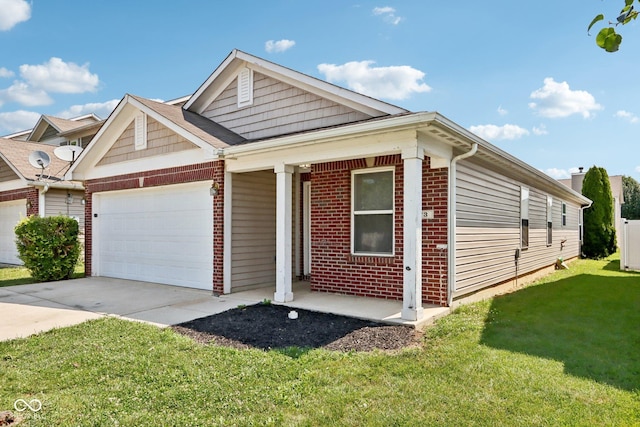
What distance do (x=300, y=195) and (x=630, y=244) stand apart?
11.6 m

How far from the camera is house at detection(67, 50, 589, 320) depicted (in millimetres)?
6957

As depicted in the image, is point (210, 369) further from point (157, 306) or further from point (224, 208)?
point (224, 208)

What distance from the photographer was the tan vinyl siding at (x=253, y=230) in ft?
29.2

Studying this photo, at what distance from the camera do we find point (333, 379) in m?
4.16

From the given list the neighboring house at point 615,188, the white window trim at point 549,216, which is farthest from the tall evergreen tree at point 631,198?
the white window trim at point 549,216

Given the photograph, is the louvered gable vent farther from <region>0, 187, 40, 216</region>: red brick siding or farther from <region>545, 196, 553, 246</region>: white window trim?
<region>545, 196, 553, 246</region>: white window trim

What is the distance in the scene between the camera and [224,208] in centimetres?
862

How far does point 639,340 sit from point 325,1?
846cm

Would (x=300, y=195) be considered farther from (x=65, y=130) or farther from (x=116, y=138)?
(x=65, y=130)

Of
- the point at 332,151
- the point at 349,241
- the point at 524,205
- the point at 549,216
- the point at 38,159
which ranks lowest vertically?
the point at 349,241

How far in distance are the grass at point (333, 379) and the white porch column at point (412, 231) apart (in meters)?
0.53

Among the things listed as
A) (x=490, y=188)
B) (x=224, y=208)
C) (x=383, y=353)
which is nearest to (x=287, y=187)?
(x=224, y=208)

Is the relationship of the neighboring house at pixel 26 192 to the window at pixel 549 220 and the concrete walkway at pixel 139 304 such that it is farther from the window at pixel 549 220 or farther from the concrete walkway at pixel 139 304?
the window at pixel 549 220

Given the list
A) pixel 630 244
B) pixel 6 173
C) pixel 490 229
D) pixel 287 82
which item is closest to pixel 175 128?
pixel 287 82
